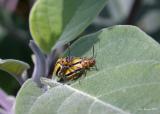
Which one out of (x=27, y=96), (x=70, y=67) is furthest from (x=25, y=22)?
(x=27, y=96)

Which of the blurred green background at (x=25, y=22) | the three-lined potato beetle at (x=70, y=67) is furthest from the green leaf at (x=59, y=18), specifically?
the blurred green background at (x=25, y=22)

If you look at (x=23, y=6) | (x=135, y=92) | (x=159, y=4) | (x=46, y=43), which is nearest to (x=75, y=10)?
(x=46, y=43)

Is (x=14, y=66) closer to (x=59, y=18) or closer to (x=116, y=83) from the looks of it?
(x=59, y=18)

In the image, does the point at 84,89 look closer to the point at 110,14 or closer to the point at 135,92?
the point at 135,92

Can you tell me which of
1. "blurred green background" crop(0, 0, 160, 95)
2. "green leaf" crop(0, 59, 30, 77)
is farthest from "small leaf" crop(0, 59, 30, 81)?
"blurred green background" crop(0, 0, 160, 95)

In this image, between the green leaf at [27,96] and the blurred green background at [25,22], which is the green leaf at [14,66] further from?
the blurred green background at [25,22]

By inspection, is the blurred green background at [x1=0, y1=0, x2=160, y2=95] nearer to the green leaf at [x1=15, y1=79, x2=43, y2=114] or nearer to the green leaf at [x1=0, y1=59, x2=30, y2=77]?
the green leaf at [x1=0, y1=59, x2=30, y2=77]
